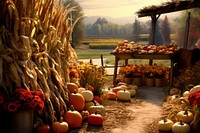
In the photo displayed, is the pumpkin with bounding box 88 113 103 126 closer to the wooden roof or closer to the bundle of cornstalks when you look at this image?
the bundle of cornstalks

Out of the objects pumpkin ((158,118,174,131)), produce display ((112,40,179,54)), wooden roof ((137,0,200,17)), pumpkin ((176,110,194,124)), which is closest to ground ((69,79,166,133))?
pumpkin ((158,118,174,131))

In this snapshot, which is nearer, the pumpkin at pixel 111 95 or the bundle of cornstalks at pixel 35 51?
the bundle of cornstalks at pixel 35 51

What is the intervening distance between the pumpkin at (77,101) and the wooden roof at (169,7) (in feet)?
18.7

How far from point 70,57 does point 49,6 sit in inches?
55.2

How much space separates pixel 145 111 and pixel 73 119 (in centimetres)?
216

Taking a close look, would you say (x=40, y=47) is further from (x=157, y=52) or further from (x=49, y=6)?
(x=157, y=52)

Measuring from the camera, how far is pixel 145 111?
7680 mm

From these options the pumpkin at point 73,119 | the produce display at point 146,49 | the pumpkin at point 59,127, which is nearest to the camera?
the pumpkin at point 59,127

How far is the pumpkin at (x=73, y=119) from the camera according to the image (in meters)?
5.93

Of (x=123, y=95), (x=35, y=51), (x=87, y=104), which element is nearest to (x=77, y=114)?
(x=87, y=104)

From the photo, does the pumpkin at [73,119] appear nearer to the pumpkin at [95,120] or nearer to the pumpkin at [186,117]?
the pumpkin at [95,120]

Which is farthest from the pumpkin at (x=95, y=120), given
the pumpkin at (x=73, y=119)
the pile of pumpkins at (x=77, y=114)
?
the pumpkin at (x=73, y=119)

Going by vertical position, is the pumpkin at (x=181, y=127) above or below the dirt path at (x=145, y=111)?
above

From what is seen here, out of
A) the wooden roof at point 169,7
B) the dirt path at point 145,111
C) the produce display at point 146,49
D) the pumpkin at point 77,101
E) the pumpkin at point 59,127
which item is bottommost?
the dirt path at point 145,111
